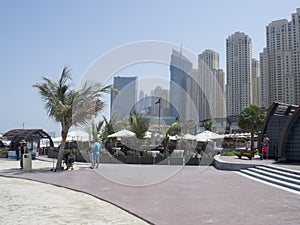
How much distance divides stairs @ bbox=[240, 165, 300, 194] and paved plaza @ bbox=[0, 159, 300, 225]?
59cm

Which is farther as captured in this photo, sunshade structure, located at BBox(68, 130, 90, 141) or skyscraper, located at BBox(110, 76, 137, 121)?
sunshade structure, located at BBox(68, 130, 90, 141)

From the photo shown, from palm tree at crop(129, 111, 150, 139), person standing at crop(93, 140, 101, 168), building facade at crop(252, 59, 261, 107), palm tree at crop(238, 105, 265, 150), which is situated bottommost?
person standing at crop(93, 140, 101, 168)

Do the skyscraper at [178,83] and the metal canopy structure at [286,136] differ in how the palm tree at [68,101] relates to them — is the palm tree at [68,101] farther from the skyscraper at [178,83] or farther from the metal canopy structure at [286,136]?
the metal canopy structure at [286,136]

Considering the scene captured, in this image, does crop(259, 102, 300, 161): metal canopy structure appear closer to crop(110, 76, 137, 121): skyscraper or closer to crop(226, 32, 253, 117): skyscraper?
crop(110, 76, 137, 121): skyscraper

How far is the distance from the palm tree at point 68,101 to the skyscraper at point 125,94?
1140 millimetres

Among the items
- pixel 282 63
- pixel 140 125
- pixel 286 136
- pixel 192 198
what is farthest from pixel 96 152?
pixel 282 63

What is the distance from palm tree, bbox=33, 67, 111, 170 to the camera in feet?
55.2

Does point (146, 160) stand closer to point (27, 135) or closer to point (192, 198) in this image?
point (192, 198)

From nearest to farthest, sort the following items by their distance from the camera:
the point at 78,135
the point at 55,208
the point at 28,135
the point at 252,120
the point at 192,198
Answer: the point at 55,208 → the point at 192,198 → the point at 28,135 → the point at 78,135 → the point at 252,120

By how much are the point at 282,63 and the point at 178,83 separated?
40.9m

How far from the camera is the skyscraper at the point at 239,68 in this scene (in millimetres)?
56844

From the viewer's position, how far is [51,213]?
7000 millimetres

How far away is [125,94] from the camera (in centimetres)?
2070

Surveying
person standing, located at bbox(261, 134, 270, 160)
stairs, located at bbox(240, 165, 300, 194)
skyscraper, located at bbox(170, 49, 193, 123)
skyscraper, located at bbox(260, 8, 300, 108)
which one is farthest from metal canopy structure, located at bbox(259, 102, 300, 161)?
skyscraper, located at bbox(260, 8, 300, 108)
